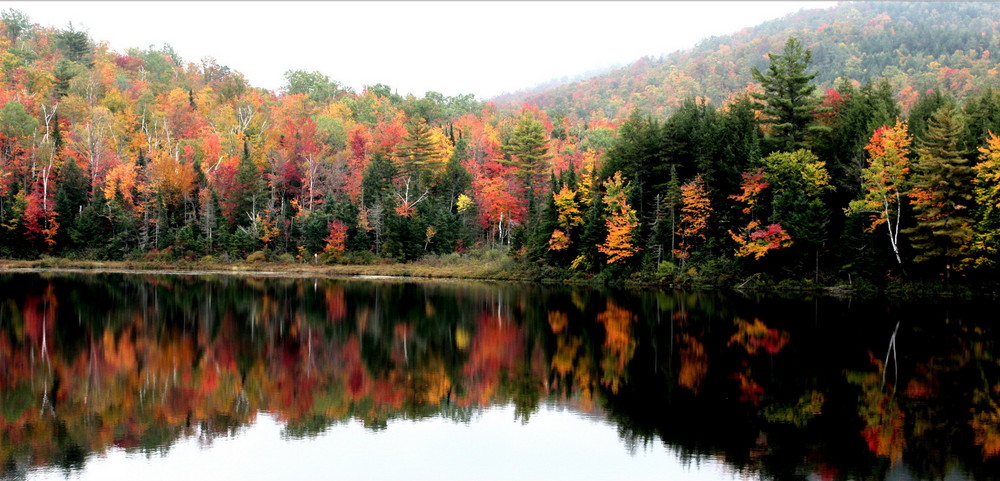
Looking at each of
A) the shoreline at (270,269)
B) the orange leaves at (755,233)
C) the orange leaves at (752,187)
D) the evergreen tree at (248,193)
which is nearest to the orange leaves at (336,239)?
the shoreline at (270,269)

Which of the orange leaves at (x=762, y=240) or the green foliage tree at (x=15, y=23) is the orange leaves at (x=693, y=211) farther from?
the green foliage tree at (x=15, y=23)

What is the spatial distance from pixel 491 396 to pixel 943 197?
37587 millimetres

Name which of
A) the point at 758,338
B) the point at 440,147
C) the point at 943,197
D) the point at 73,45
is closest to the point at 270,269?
the point at 440,147

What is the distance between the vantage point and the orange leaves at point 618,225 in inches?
2299

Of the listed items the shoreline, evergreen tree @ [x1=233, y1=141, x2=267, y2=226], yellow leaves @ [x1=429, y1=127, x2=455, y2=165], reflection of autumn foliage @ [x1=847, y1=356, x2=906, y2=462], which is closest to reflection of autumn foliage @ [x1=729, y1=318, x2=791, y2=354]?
reflection of autumn foliage @ [x1=847, y1=356, x2=906, y2=462]

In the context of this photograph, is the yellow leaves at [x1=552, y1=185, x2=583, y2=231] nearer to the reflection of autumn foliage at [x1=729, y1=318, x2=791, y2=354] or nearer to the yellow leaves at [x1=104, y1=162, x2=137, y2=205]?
the reflection of autumn foliage at [x1=729, y1=318, x2=791, y2=354]

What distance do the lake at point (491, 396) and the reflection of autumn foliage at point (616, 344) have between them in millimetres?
126

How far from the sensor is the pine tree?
4344 centimetres

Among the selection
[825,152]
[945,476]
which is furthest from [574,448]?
[825,152]

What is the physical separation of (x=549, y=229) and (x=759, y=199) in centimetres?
1719

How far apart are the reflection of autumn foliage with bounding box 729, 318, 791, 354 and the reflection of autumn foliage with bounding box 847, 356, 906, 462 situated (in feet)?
14.2

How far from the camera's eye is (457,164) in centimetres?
8675

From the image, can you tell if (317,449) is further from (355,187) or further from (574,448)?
(355,187)

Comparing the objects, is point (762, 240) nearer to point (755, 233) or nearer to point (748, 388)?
point (755, 233)
